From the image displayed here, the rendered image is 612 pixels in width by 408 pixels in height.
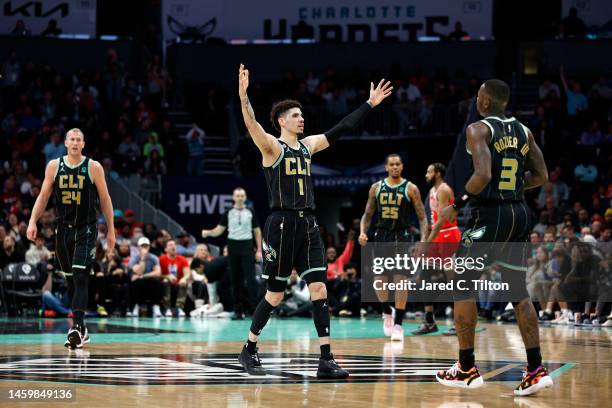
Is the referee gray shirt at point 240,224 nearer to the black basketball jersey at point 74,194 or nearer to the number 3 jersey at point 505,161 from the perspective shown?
the black basketball jersey at point 74,194

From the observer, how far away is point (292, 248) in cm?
895

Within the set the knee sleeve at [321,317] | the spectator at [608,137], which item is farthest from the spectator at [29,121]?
the knee sleeve at [321,317]

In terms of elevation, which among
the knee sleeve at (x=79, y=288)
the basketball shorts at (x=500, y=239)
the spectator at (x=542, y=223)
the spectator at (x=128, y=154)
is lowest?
the knee sleeve at (x=79, y=288)

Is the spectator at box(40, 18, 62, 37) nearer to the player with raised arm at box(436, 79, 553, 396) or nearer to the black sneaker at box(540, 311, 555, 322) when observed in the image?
the black sneaker at box(540, 311, 555, 322)

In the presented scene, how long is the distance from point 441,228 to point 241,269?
5283mm

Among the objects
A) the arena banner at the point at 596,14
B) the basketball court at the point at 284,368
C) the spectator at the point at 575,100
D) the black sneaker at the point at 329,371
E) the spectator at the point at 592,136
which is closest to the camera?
the basketball court at the point at 284,368

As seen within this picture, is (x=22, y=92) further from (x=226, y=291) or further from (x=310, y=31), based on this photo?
(x=226, y=291)

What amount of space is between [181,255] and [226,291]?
180 cm

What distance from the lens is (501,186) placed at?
7.89 m

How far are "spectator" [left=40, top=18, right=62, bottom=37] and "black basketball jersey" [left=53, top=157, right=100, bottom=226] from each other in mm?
19922

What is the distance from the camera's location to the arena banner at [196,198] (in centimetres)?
2352

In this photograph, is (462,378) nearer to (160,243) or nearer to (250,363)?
(250,363)

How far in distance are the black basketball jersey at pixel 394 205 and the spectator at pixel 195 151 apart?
12.5 meters

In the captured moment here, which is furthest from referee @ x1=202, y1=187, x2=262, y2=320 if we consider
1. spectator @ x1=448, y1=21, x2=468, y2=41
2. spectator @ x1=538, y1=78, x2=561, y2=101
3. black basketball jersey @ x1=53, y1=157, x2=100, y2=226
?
spectator @ x1=448, y1=21, x2=468, y2=41
